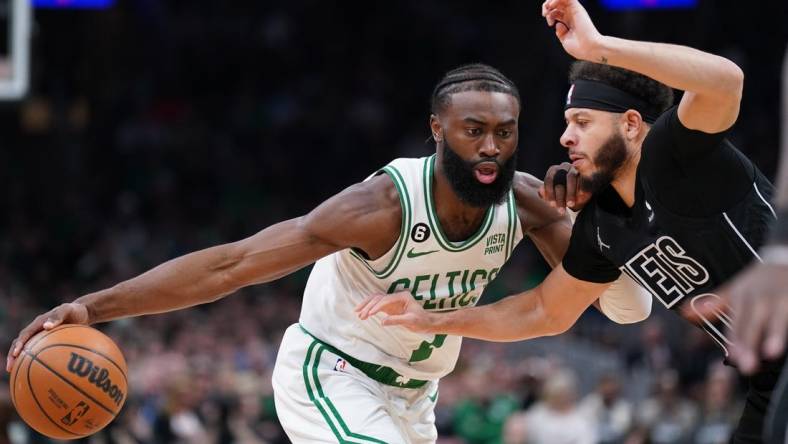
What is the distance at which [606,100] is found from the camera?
5047 millimetres

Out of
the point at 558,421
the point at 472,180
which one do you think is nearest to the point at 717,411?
the point at 558,421

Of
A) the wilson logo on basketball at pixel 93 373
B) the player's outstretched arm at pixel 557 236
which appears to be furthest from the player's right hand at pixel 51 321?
the player's outstretched arm at pixel 557 236

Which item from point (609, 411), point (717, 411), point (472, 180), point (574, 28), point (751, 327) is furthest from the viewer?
point (609, 411)

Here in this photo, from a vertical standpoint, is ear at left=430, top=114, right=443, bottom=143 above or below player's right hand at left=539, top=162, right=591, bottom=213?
above

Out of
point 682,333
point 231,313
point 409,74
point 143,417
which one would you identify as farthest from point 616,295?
point 409,74

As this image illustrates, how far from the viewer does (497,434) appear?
37.4ft

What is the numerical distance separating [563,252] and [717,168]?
136 cm

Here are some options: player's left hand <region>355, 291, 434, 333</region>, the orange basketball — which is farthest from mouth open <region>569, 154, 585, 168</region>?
the orange basketball

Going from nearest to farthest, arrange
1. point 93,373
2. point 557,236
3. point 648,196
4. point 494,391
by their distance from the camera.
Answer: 1. point 648,196
2. point 93,373
3. point 557,236
4. point 494,391

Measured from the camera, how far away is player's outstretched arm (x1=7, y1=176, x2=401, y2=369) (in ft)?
17.4

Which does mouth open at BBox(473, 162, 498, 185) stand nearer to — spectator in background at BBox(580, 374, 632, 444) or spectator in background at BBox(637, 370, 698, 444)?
spectator in background at BBox(637, 370, 698, 444)

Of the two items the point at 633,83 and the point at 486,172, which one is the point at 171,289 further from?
the point at 633,83

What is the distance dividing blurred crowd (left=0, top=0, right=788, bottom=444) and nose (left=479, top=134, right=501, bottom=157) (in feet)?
28.1

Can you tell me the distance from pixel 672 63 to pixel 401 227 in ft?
5.42
